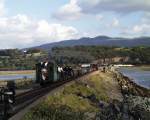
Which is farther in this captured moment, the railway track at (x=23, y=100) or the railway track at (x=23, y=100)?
the railway track at (x=23, y=100)

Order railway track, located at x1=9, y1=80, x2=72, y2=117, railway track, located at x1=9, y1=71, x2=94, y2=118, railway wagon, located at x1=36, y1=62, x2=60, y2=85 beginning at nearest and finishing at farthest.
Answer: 1. railway track, located at x1=9, y1=71, x2=94, y2=118
2. railway track, located at x1=9, y1=80, x2=72, y2=117
3. railway wagon, located at x1=36, y1=62, x2=60, y2=85

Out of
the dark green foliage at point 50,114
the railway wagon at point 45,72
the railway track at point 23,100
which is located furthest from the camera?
the railway wagon at point 45,72

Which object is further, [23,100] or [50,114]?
[23,100]

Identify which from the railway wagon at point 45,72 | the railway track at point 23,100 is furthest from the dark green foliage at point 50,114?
the railway wagon at point 45,72

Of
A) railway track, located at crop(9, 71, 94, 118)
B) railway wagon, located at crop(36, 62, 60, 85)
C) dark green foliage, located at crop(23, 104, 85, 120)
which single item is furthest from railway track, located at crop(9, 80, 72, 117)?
railway wagon, located at crop(36, 62, 60, 85)

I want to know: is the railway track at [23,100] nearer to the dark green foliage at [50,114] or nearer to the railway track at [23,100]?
the railway track at [23,100]

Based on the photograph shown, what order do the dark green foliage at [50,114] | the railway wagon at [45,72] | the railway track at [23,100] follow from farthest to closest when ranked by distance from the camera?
the railway wagon at [45,72] < the railway track at [23,100] < the dark green foliage at [50,114]

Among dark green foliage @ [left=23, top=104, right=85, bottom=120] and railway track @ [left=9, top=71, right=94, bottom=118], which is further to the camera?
railway track @ [left=9, top=71, right=94, bottom=118]

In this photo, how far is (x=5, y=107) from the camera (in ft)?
63.9

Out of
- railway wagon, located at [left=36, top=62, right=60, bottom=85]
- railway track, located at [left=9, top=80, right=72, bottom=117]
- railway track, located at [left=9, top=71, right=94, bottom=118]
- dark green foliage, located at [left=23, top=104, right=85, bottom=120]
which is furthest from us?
railway wagon, located at [left=36, top=62, right=60, bottom=85]

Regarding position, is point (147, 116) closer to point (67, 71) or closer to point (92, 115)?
point (92, 115)

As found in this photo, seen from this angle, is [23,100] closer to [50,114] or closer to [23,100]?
[23,100]

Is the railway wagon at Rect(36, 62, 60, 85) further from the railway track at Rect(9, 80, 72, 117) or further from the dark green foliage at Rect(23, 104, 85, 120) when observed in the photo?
the dark green foliage at Rect(23, 104, 85, 120)

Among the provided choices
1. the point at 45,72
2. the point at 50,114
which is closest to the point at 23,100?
the point at 50,114
